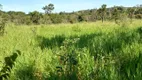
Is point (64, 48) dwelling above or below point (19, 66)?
above

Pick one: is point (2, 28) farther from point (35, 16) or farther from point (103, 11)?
point (35, 16)

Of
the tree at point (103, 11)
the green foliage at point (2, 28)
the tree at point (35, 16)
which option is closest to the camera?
the green foliage at point (2, 28)

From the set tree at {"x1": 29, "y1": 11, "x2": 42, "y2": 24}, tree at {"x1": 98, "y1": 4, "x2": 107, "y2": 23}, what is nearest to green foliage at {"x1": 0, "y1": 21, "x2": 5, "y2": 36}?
tree at {"x1": 98, "y1": 4, "x2": 107, "y2": 23}

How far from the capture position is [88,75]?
3150mm

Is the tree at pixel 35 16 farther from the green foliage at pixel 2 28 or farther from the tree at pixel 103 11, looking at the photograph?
the green foliage at pixel 2 28

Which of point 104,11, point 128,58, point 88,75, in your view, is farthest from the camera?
point 104,11

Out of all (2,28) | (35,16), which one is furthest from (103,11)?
(2,28)

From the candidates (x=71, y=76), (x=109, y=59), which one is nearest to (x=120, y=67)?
(x=109, y=59)

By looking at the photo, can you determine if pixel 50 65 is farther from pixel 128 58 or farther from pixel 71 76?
pixel 128 58

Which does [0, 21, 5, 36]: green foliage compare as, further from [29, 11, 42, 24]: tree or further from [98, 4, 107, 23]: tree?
[29, 11, 42, 24]: tree

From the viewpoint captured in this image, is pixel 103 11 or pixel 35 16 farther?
pixel 35 16

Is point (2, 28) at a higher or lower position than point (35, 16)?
higher

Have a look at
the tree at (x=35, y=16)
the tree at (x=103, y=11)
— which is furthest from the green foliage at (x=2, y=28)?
the tree at (x=35, y=16)

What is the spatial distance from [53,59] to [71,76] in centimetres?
72
